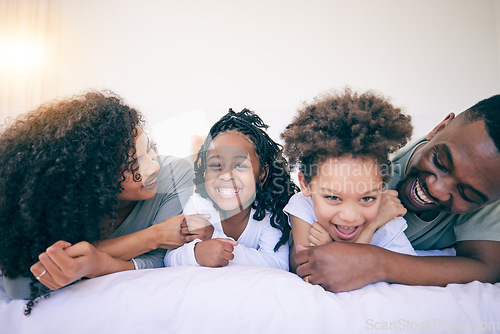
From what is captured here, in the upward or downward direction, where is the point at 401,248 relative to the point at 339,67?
downward

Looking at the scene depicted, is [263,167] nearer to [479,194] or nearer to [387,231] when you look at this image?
[387,231]

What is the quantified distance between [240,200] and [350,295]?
0.56 meters

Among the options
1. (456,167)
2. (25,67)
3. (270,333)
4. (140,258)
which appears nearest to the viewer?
(270,333)

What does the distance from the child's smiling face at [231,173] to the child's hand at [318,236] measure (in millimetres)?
298

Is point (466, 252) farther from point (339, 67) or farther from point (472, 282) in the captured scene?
point (339, 67)

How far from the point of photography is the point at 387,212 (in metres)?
1.11

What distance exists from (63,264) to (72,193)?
22 cm

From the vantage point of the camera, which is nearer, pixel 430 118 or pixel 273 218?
pixel 273 218

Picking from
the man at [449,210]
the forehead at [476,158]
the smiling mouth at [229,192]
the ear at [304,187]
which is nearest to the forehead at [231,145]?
the smiling mouth at [229,192]

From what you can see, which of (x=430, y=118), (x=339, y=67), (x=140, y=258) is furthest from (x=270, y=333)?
(x=430, y=118)

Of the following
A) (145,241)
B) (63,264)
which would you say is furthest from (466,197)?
(63,264)

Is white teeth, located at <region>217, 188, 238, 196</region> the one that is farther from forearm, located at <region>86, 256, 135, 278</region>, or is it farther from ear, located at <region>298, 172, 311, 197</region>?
forearm, located at <region>86, 256, 135, 278</region>

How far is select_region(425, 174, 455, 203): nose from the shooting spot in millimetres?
1030

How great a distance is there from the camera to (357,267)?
0.90 metres
